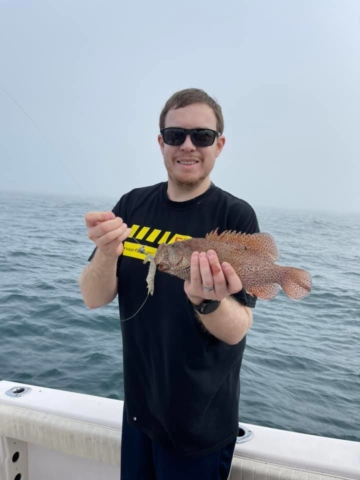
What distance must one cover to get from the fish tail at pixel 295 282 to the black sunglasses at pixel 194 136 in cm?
102

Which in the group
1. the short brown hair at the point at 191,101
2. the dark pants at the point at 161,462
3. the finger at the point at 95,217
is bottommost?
the dark pants at the point at 161,462

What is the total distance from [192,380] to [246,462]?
1053 millimetres

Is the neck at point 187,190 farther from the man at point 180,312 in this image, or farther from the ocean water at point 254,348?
the ocean water at point 254,348

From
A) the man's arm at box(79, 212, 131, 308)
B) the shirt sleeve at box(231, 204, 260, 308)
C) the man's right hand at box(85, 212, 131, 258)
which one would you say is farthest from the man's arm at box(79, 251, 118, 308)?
the shirt sleeve at box(231, 204, 260, 308)

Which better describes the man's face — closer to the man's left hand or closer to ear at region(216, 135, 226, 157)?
ear at region(216, 135, 226, 157)

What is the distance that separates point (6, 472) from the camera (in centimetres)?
347

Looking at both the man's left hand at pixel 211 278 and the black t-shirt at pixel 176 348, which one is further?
the black t-shirt at pixel 176 348

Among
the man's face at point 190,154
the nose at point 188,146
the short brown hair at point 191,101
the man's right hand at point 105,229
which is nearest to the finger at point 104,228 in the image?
the man's right hand at point 105,229

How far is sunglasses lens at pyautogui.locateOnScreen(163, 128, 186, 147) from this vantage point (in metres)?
2.61

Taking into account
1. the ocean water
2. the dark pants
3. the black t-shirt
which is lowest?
the ocean water

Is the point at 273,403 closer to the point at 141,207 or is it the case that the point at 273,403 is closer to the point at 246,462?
the point at 246,462

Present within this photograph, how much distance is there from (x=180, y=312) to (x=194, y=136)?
1.16 m

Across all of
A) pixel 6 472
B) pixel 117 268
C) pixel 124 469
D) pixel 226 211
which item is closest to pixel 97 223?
pixel 117 268

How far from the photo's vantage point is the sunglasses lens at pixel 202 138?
2594 millimetres
